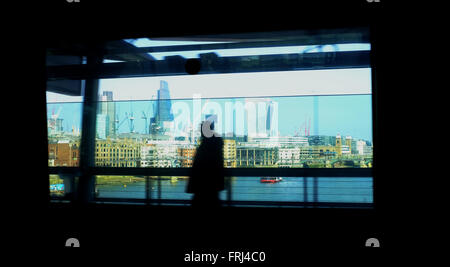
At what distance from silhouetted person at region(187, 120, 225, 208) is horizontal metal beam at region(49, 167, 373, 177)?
0.43 m

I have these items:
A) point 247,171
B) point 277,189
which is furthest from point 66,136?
point 277,189

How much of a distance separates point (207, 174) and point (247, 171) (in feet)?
2.58

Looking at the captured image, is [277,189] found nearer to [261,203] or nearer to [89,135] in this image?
[261,203]

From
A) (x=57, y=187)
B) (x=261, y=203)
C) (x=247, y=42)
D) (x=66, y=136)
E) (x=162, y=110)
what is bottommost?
(x=261, y=203)

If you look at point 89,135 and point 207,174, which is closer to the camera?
point 207,174

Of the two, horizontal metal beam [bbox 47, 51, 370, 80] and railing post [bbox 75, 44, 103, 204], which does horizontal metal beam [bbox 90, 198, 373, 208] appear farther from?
horizontal metal beam [bbox 47, 51, 370, 80]

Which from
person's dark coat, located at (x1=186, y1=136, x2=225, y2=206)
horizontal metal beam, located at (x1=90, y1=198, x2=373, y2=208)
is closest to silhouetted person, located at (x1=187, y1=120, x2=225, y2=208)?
person's dark coat, located at (x1=186, y1=136, x2=225, y2=206)

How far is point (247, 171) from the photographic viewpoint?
326cm

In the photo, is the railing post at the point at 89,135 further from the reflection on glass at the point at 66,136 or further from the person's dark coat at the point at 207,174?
the person's dark coat at the point at 207,174

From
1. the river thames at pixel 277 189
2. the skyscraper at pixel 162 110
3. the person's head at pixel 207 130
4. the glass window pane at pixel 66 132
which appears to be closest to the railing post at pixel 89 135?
the glass window pane at pixel 66 132

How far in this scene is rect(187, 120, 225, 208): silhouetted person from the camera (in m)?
2.61

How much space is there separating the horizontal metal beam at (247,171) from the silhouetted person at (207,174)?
43 centimetres

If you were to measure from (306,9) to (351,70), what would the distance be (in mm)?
1497

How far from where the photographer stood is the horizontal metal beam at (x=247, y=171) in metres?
3.20
